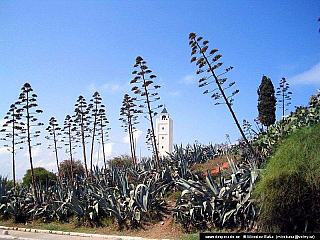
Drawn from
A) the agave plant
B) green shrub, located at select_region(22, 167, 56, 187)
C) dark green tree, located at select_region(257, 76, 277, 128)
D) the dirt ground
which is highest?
dark green tree, located at select_region(257, 76, 277, 128)

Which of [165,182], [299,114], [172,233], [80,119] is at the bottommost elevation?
[172,233]

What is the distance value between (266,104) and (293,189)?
23092 mm

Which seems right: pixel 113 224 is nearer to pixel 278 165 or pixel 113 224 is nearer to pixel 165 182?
pixel 165 182

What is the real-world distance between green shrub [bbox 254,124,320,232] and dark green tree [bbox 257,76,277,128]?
21.6 meters

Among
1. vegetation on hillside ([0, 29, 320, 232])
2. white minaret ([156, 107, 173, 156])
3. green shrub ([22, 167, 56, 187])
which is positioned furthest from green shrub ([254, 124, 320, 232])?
white minaret ([156, 107, 173, 156])

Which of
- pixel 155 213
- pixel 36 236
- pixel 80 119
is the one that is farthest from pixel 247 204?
pixel 80 119

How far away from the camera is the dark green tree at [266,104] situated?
28.7m

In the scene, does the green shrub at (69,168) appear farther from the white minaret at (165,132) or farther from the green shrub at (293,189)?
the green shrub at (293,189)

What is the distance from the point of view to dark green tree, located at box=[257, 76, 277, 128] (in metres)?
28.7

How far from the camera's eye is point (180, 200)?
31.6ft

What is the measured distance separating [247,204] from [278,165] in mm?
1691

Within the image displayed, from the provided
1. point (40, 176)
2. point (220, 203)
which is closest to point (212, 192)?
point (220, 203)

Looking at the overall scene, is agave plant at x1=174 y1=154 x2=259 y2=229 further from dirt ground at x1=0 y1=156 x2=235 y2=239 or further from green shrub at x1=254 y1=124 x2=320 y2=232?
green shrub at x1=254 y1=124 x2=320 y2=232

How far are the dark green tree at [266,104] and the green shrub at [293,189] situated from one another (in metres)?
21.6
